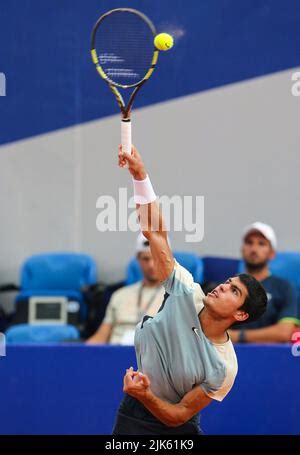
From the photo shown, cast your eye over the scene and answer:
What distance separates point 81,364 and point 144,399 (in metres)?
1.54

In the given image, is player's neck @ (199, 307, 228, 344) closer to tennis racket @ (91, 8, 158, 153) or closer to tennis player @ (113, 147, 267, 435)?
tennis player @ (113, 147, 267, 435)

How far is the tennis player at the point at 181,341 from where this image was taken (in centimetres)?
476

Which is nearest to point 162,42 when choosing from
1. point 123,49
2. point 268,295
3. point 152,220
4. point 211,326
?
point 123,49

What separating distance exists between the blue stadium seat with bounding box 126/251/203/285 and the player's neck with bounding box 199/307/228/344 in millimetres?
1908

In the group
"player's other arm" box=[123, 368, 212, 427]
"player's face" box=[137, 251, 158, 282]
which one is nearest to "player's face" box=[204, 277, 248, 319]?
"player's other arm" box=[123, 368, 212, 427]

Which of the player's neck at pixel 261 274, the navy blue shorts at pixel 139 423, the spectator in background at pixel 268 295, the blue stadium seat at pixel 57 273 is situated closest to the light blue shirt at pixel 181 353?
the navy blue shorts at pixel 139 423

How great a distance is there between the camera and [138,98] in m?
7.09

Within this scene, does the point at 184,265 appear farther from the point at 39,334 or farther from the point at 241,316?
the point at 241,316

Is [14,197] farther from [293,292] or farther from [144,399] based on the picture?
[144,399]

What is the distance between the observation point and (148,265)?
6676 mm

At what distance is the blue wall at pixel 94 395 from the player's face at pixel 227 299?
143 cm

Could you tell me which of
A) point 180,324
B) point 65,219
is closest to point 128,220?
point 65,219

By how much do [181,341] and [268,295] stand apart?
5.56 feet

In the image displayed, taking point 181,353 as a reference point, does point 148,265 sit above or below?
above
